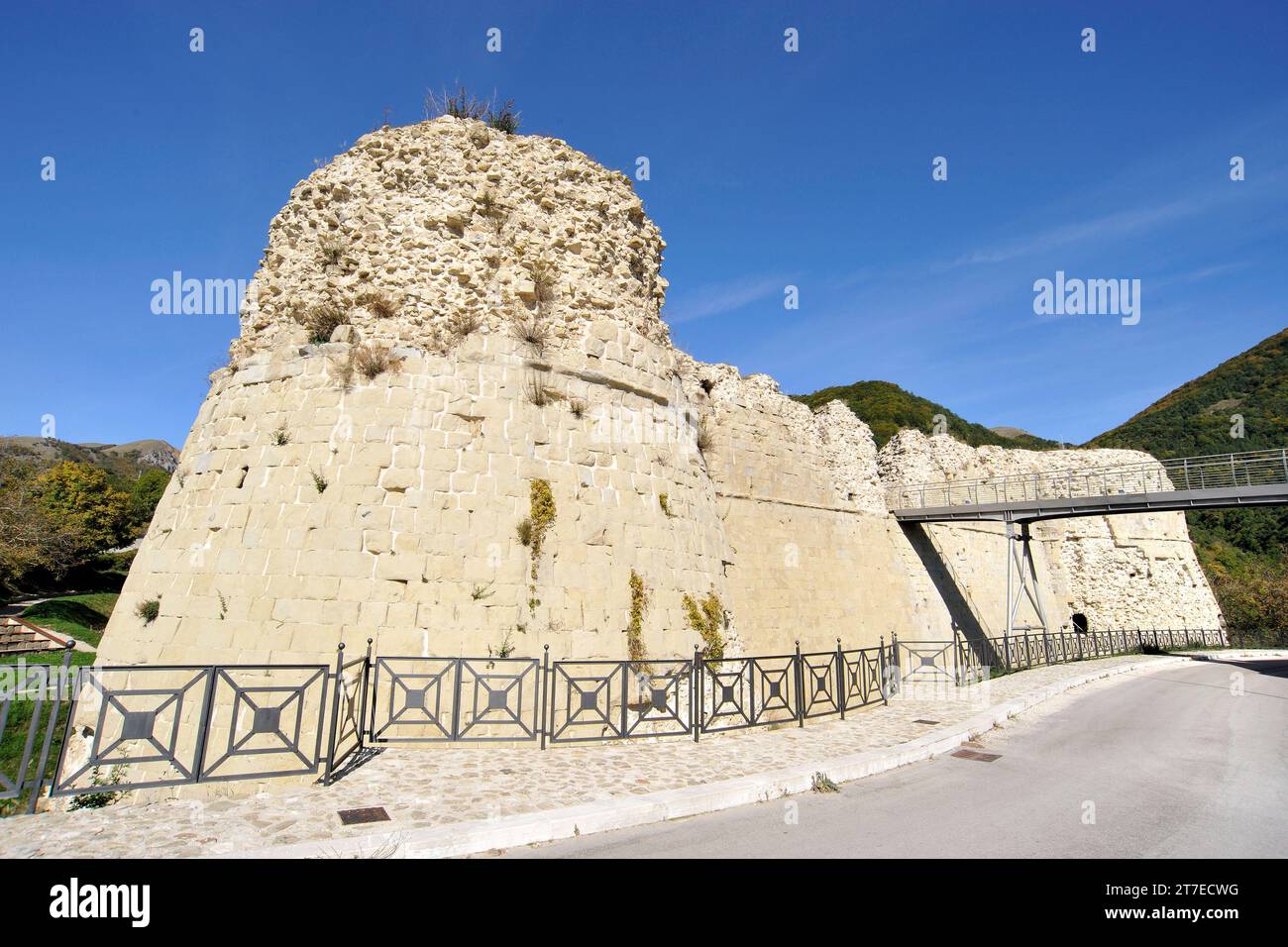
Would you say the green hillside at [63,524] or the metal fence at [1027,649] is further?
the green hillside at [63,524]

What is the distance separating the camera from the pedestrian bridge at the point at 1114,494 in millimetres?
17781

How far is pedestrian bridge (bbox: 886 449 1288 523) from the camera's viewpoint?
58.3 feet

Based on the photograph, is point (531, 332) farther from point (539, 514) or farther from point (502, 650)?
point (502, 650)

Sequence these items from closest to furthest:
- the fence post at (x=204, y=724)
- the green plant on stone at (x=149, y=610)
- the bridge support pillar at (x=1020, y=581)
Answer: the fence post at (x=204, y=724)
the green plant on stone at (x=149, y=610)
the bridge support pillar at (x=1020, y=581)

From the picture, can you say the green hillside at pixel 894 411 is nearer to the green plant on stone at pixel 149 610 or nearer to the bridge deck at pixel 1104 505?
the bridge deck at pixel 1104 505

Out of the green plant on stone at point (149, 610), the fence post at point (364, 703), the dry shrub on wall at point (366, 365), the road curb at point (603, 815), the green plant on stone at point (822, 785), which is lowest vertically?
the green plant on stone at point (822, 785)

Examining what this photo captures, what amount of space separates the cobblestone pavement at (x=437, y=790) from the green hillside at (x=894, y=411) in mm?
42721

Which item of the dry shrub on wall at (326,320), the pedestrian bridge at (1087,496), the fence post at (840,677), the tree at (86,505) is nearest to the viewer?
the fence post at (840,677)

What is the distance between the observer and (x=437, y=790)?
6.00 m

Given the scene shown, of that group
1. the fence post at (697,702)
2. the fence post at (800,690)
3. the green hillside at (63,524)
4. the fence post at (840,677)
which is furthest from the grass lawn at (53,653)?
the fence post at (840,677)

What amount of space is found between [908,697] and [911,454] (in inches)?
562

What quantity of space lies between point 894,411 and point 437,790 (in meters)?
55.1

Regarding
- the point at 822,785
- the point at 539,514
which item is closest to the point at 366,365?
the point at 539,514
